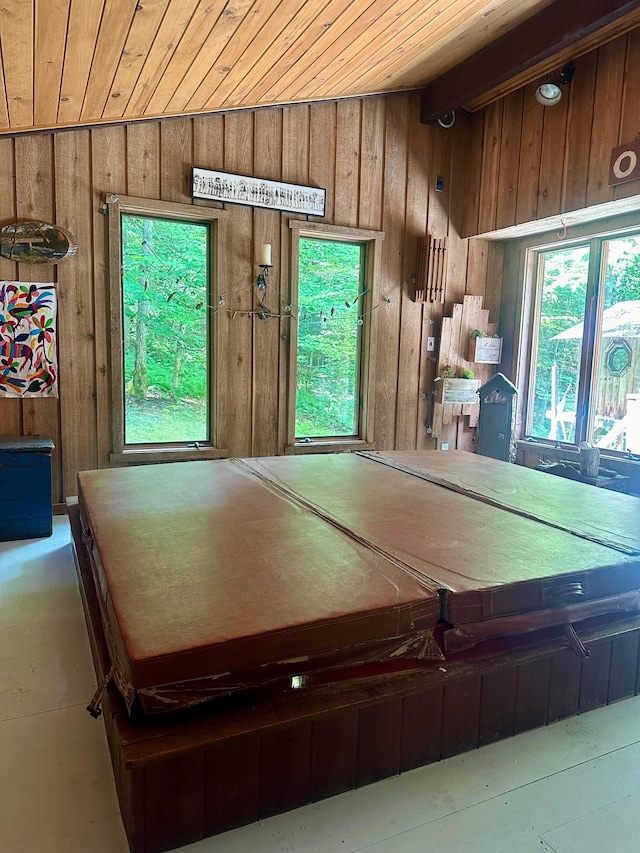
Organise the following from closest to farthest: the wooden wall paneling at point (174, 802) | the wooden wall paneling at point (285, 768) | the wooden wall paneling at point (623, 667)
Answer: the wooden wall paneling at point (174, 802) < the wooden wall paneling at point (285, 768) < the wooden wall paneling at point (623, 667)

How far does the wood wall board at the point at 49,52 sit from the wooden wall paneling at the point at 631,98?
352 centimetres

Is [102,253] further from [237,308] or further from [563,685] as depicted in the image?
[563,685]

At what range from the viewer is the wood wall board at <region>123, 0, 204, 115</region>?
2688 millimetres

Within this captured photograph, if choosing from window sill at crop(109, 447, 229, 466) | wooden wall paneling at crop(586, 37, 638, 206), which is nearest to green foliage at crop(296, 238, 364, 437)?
window sill at crop(109, 447, 229, 466)

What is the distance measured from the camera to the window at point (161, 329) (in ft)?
14.1

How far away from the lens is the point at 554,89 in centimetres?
427

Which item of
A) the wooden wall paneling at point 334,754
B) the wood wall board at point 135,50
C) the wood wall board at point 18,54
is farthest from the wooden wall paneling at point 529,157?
the wooden wall paneling at point 334,754

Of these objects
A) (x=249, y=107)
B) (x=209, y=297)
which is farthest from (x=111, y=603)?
(x=249, y=107)

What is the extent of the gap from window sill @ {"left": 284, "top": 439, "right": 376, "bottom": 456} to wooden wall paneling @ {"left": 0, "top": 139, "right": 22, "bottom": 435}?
2057 millimetres

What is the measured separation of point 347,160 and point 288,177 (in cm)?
57

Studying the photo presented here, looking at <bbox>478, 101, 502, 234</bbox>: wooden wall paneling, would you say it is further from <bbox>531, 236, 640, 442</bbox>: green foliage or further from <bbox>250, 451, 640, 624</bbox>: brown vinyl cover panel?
<bbox>250, 451, 640, 624</bbox>: brown vinyl cover panel

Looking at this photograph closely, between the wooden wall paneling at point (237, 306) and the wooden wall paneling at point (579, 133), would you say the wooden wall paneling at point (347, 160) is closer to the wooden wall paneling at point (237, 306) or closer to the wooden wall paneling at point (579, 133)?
the wooden wall paneling at point (237, 306)

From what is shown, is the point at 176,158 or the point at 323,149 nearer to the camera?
the point at 176,158

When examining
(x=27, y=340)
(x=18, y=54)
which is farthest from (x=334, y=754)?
(x=27, y=340)
